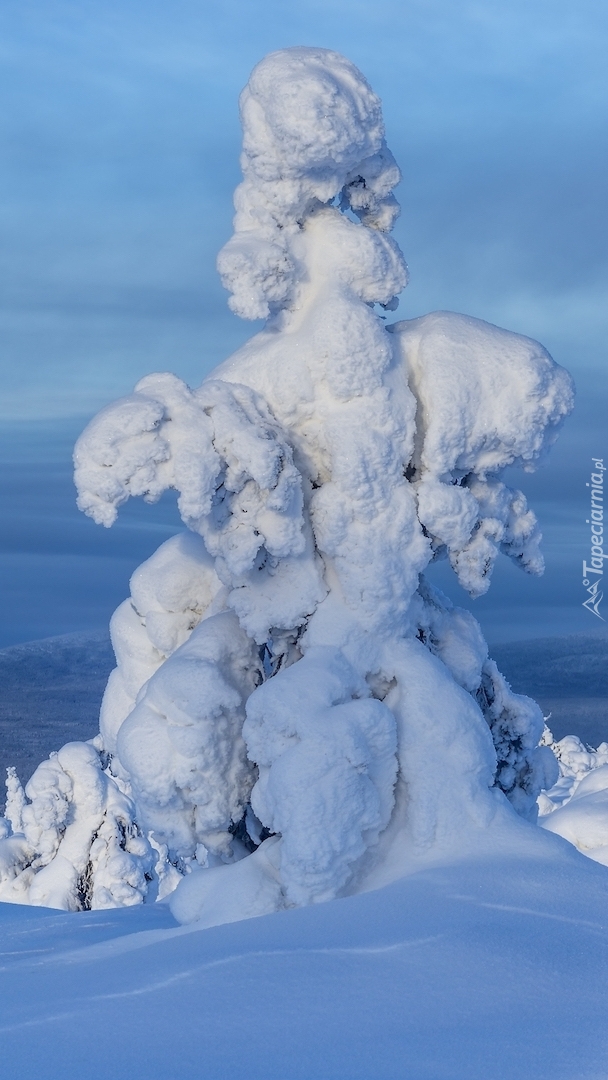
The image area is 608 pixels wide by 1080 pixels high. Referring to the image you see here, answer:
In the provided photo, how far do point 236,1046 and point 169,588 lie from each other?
3.24 m

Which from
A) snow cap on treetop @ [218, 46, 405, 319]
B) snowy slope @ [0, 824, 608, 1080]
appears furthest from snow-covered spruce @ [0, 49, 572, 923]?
snowy slope @ [0, 824, 608, 1080]

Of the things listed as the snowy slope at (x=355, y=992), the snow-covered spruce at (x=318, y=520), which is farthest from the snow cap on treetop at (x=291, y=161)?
the snowy slope at (x=355, y=992)

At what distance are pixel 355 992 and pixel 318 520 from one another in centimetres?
254

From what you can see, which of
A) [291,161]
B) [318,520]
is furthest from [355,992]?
[291,161]

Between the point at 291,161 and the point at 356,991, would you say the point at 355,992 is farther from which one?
the point at 291,161

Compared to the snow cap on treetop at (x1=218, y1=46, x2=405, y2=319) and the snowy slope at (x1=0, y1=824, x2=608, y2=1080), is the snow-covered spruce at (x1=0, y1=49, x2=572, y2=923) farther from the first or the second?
the snowy slope at (x1=0, y1=824, x2=608, y2=1080)

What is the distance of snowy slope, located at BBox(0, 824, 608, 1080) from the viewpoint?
8.97ft

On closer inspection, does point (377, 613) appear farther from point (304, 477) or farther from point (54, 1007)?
point (54, 1007)

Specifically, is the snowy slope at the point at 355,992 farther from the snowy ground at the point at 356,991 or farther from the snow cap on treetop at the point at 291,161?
the snow cap on treetop at the point at 291,161

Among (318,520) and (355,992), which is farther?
(318,520)

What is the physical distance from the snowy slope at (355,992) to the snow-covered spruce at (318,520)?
22.7 inches

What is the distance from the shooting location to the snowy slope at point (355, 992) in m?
2.73

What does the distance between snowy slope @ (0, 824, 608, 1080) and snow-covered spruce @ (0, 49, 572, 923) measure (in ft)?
1.90

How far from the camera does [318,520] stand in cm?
526
